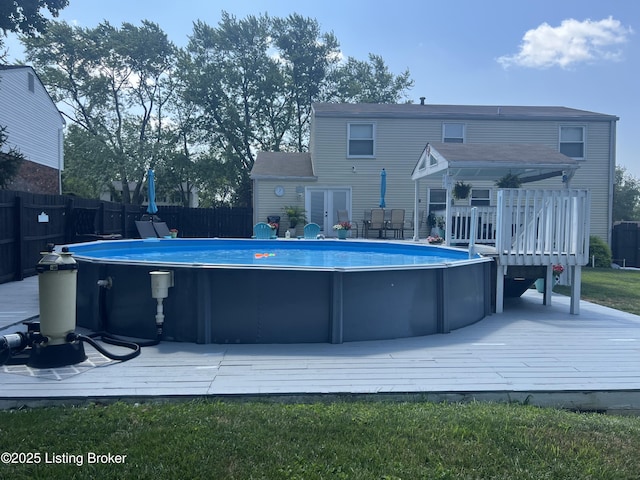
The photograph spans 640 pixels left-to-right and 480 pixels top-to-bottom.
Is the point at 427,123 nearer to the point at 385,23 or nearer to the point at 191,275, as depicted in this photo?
the point at 385,23

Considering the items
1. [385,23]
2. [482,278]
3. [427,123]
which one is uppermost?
[385,23]

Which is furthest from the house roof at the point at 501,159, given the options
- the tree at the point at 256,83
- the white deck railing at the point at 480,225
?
the tree at the point at 256,83

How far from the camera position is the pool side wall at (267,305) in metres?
4.39

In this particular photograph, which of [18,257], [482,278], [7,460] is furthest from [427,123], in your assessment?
[7,460]

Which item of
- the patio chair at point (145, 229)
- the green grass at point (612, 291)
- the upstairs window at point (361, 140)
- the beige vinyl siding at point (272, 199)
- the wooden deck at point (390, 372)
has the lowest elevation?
the green grass at point (612, 291)

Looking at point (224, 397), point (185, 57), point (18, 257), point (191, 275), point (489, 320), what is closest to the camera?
point (224, 397)

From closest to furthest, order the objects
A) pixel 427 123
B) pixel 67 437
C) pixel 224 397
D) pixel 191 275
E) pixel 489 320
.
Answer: pixel 67 437, pixel 224 397, pixel 191 275, pixel 489 320, pixel 427 123

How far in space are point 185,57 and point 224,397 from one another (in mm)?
25903

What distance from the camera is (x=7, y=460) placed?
2.21m

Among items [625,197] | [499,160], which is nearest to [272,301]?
[499,160]

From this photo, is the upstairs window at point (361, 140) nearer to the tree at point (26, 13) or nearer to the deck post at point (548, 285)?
the tree at point (26, 13)

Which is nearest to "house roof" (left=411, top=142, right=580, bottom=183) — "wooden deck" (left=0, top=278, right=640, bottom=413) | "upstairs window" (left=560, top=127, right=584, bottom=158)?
"wooden deck" (left=0, top=278, right=640, bottom=413)

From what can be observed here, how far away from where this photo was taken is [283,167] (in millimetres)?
16922

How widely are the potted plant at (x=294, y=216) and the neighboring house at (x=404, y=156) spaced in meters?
0.37
